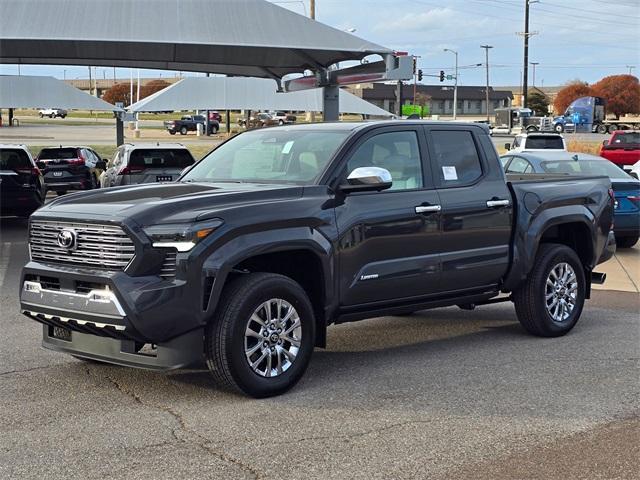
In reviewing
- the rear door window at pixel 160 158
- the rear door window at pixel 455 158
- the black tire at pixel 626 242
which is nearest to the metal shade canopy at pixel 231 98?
the rear door window at pixel 160 158

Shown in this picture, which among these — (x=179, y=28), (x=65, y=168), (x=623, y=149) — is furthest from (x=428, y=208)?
(x=623, y=149)

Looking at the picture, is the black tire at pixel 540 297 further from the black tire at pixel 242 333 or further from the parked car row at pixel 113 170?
the parked car row at pixel 113 170

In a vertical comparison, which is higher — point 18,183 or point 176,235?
point 176,235

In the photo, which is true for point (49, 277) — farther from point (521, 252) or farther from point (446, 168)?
point (521, 252)

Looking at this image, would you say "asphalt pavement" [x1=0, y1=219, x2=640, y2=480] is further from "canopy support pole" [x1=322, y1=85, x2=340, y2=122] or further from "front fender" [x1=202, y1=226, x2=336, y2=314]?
"canopy support pole" [x1=322, y1=85, x2=340, y2=122]

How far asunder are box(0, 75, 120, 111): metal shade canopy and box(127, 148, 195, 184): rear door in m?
13.7

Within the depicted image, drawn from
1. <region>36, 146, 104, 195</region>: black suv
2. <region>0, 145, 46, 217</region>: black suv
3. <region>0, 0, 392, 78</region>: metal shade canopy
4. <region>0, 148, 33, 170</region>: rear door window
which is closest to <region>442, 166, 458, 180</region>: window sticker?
<region>0, 0, 392, 78</region>: metal shade canopy

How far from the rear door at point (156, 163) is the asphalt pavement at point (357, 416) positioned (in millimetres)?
9905

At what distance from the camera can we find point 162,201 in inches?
240

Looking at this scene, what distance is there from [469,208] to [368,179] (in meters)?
1.39

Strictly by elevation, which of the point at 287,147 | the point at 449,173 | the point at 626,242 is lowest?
the point at 626,242

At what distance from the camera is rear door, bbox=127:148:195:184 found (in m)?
17.8

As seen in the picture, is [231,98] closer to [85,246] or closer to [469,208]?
[469,208]

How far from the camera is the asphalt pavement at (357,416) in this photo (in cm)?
492
